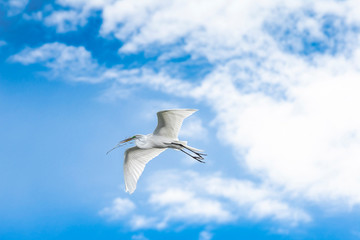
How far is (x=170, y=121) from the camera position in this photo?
13.2 metres

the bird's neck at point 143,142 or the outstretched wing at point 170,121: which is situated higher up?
the outstretched wing at point 170,121

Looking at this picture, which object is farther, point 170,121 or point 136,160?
point 136,160

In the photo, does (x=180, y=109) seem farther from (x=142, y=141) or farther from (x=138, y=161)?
(x=138, y=161)

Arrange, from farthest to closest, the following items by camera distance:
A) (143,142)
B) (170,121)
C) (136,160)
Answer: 1. (136,160)
2. (143,142)
3. (170,121)

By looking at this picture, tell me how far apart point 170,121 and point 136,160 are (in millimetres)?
2670

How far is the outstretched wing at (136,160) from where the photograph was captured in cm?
1490

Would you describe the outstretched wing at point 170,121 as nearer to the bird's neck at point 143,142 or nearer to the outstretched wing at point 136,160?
the bird's neck at point 143,142

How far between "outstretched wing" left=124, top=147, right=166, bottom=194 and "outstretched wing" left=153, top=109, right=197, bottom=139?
1483mm

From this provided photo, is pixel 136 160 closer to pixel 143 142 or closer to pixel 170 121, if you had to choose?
pixel 143 142

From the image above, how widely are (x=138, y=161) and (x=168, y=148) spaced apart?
1.61m

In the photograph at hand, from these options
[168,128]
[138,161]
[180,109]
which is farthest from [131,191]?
[180,109]

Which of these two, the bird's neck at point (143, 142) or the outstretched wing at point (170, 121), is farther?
the bird's neck at point (143, 142)

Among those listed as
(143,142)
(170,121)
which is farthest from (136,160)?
(170,121)

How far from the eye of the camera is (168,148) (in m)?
14.0
